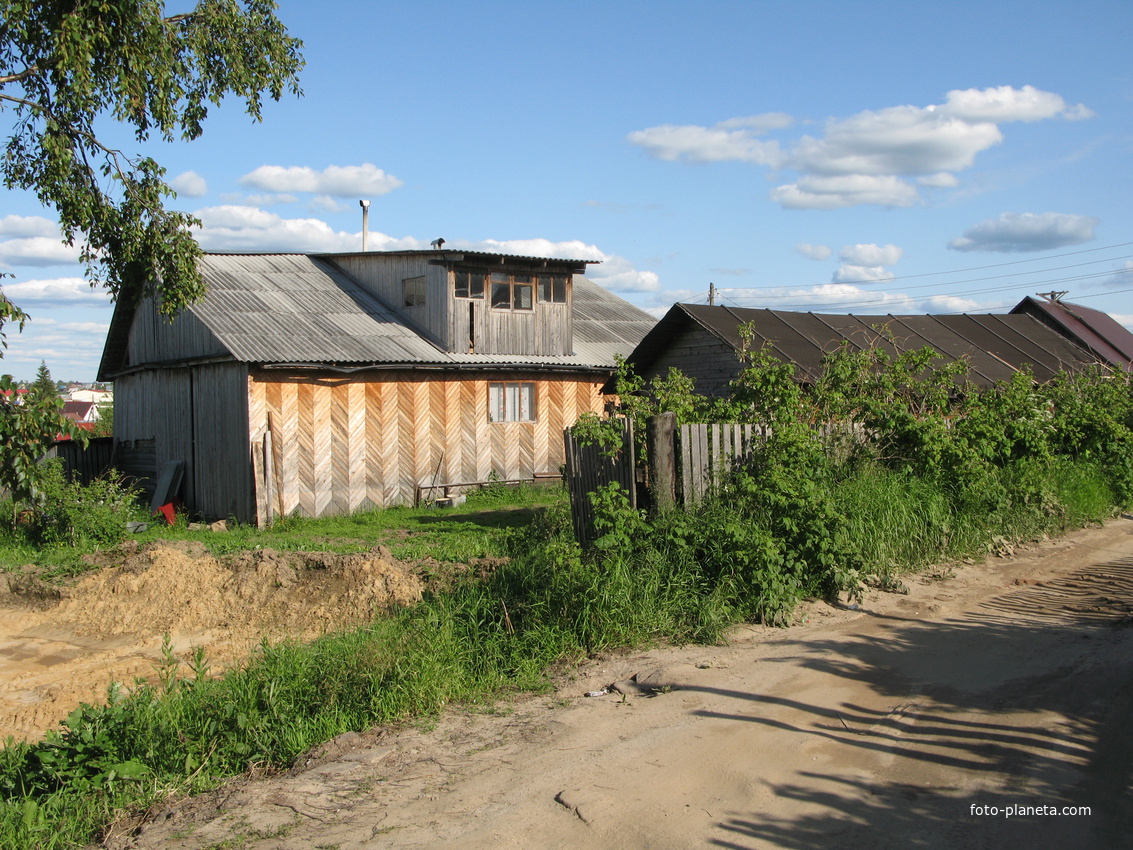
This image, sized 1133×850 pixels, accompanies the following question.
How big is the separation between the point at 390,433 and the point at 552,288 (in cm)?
564

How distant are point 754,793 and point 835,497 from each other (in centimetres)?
488

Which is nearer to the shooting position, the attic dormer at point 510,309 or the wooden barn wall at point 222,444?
the wooden barn wall at point 222,444

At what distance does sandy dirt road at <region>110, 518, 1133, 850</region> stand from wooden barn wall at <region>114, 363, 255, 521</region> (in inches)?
453

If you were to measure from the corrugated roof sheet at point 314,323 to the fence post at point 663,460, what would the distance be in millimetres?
9419

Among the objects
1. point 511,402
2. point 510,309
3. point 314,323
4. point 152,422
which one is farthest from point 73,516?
point 510,309

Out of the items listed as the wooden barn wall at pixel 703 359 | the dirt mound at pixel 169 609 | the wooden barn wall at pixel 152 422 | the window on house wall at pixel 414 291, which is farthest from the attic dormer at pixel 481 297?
the dirt mound at pixel 169 609

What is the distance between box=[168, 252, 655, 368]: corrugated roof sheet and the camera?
16516mm

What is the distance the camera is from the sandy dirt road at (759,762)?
4086mm

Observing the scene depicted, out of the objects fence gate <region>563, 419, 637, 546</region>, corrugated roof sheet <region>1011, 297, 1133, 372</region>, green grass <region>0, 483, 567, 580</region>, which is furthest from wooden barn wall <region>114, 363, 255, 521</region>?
corrugated roof sheet <region>1011, 297, 1133, 372</region>

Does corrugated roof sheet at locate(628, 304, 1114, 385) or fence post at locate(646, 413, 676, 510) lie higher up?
corrugated roof sheet at locate(628, 304, 1114, 385)

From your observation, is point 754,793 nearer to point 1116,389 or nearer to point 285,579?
point 285,579

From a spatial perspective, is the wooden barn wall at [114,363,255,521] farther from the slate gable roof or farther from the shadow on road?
the shadow on road

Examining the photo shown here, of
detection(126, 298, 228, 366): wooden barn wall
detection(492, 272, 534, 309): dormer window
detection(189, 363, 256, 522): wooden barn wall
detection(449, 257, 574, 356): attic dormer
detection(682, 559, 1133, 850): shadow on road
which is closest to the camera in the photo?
detection(682, 559, 1133, 850): shadow on road

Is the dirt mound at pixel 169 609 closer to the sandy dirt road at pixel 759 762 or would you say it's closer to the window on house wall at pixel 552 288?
the sandy dirt road at pixel 759 762
